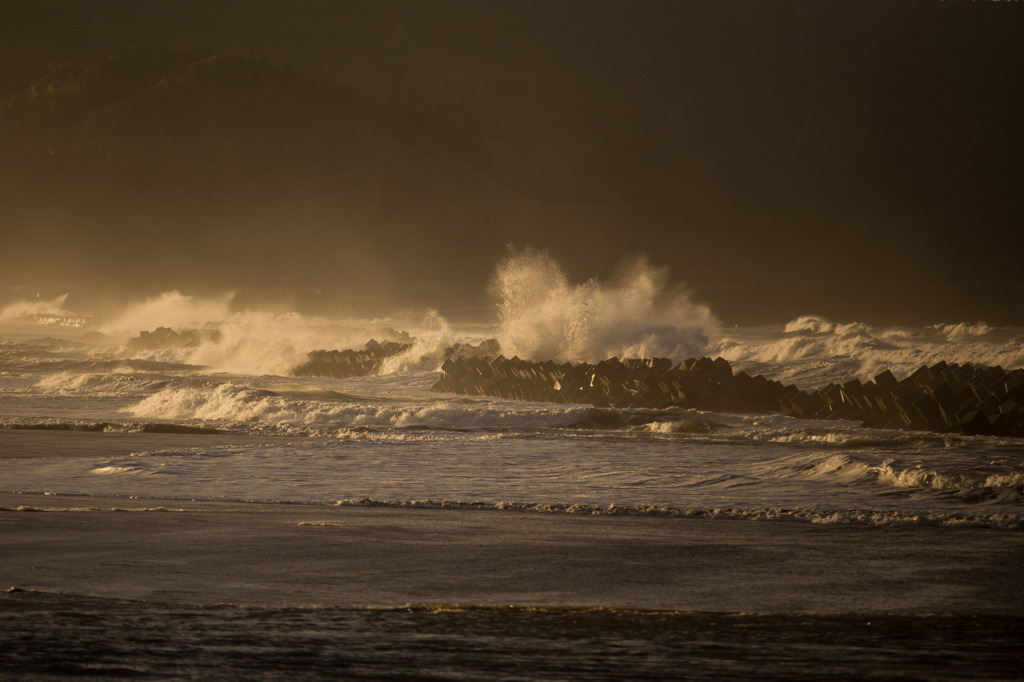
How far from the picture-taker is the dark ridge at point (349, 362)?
31.8 meters

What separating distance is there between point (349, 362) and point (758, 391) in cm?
1780

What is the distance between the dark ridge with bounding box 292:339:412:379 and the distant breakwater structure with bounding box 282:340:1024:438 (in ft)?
20.9

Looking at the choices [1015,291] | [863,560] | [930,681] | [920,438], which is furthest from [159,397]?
[1015,291]

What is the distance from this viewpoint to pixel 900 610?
13.6 ft

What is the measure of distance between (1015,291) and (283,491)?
90004 mm

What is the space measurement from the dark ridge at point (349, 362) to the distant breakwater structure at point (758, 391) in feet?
20.9

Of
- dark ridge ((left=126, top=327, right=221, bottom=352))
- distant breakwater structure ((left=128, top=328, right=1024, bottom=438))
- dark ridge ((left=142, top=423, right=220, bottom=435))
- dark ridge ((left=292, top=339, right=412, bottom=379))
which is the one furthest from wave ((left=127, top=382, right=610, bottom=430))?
dark ridge ((left=126, top=327, right=221, bottom=352))

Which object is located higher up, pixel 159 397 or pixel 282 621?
pixel 159 397

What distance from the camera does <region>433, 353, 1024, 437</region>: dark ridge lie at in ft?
46.0

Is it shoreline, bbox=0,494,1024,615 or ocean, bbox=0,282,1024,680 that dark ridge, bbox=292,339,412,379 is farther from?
shoreline, bbox=0,494,1024,615

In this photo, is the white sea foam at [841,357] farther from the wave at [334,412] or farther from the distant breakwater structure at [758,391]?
the wave at [334,412]

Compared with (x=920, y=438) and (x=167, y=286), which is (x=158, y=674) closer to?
(x=920, y=438)

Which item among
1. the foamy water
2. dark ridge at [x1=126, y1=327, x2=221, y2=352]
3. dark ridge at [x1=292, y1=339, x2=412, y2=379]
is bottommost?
the foamy water

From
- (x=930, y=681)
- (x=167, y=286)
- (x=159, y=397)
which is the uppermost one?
(x=167, y=286)
